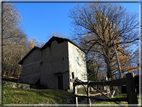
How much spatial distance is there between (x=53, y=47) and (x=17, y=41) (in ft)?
27.8

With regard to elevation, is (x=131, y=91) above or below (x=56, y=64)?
below

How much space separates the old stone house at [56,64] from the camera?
1775 cm

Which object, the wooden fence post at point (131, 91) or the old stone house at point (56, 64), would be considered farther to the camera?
the old stone house at point (56, 64)

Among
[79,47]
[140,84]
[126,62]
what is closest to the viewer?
[140,84]

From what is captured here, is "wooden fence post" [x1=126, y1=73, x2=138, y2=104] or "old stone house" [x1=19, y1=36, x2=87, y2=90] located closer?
"wooden fence post" [x1=126, y1=73, x2=138, y2=104]

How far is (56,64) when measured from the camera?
19047 mm

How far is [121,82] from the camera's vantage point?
10.9ft

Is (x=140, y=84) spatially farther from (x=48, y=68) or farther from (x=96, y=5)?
(x=48, y=68)

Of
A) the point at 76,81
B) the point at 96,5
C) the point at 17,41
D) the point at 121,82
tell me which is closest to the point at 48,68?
the point at 17,41

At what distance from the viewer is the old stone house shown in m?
17.8

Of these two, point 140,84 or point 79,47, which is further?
point 79,47

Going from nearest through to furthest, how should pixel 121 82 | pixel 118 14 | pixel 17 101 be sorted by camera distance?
pixel 121 82
pixel 17 101
pixel 118 14

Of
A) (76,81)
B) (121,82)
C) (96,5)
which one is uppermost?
(96,5)

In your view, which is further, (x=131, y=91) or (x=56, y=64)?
(x=56, y=64)
